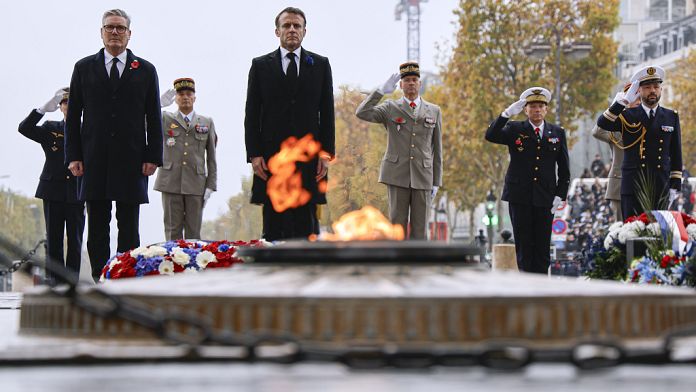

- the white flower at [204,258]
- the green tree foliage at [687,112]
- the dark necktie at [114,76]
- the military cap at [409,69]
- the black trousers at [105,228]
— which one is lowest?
the white flower at [204,258]

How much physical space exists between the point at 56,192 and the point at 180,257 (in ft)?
18.2

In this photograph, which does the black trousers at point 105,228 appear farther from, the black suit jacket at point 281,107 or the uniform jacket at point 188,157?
the uniform jacket at point 188,157

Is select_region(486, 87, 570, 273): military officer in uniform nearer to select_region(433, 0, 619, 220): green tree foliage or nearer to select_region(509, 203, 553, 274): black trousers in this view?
select_region(509, 203, 553, 274): black trousers

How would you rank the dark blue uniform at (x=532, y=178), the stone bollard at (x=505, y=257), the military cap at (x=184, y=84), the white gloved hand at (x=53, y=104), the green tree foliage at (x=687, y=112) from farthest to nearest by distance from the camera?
the green tree foliage at (x=687, y=112) → the stone bollard at (x=505, y=257) → the military cap at (x=184, y=84) → the white gloved hand at (x=53, y=104) → the dark blue uniform at (x=532, y=178)

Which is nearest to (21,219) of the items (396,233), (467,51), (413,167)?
(467,51)

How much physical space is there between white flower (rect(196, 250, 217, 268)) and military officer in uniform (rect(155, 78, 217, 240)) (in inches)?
230

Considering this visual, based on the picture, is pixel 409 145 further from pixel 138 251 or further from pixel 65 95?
pixel 138 251

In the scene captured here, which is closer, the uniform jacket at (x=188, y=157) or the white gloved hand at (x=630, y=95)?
the white gloved hand at (x=630, y=95)

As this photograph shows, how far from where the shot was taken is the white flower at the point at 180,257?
871 cm

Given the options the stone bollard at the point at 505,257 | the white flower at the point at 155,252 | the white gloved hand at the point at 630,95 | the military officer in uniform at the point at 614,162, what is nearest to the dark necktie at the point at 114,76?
the white flower at the point at 155,252

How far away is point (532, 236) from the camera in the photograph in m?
12.8

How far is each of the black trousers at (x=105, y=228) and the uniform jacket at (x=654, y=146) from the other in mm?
5281

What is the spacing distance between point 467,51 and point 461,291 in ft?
129

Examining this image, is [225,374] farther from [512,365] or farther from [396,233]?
[396,233]
